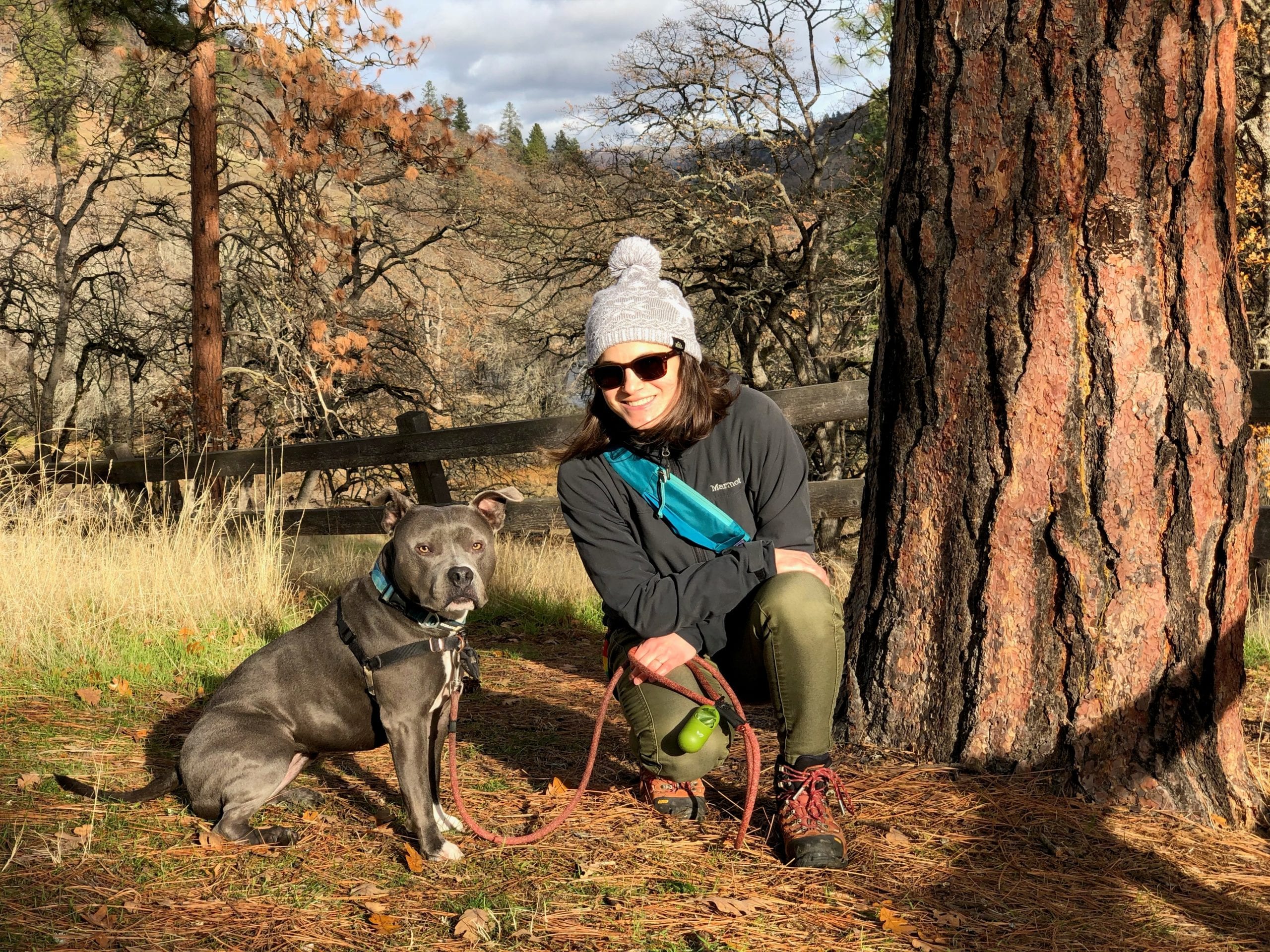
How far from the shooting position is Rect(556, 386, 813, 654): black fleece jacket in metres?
3.12

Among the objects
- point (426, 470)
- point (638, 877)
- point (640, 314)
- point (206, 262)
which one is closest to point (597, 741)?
point (638, 877)

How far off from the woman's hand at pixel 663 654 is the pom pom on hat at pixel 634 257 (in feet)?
3.72

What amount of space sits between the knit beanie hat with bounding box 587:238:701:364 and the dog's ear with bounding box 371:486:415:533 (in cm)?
72

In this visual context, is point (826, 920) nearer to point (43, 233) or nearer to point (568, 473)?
point (568, 473)

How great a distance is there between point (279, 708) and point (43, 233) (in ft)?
48.2

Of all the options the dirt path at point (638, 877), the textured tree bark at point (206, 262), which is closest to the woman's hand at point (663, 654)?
the dirt path at point (638, 877)

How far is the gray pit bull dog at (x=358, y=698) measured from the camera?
9.89 ft

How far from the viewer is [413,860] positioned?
286 cm

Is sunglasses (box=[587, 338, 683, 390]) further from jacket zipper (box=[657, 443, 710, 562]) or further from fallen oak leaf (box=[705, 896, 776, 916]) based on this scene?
fallen oak leaf (box=[705, 896, 776, 916])

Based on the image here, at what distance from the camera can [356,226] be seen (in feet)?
38.5

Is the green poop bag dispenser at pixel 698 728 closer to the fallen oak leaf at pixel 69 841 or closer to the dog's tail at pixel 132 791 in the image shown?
the dog's tail at pixel 132 791

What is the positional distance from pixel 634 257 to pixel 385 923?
205 cm

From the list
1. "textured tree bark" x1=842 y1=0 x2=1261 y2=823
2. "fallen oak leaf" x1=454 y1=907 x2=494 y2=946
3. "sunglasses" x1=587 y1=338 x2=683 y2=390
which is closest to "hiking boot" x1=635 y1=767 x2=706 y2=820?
"fallen oak leaf" x1=454 y1=907 x2=494 y2=946

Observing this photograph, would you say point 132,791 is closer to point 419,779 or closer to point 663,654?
point 419,779
